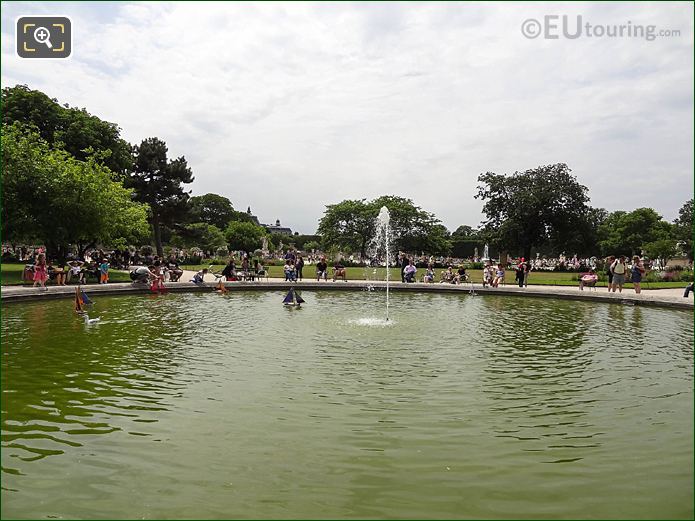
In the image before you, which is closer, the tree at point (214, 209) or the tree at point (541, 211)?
the tree at point (541, 211)

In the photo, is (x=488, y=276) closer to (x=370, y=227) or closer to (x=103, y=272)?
(x=103, y=272)

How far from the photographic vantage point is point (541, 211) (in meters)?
57.5

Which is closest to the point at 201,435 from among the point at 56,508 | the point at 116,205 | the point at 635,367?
the point at 56,508

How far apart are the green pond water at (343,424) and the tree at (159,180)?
49.3 meters

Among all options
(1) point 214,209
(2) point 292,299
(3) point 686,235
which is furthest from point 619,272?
(1) point 214,209

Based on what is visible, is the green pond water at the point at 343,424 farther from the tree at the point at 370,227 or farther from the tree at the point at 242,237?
the tree at the point at 242,237

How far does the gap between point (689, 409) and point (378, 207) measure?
2881 inches

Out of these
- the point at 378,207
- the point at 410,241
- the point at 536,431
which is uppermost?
the point at 378,207

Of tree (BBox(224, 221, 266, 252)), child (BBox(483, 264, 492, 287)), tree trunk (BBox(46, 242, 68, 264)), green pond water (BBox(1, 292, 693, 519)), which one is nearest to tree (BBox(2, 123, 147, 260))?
tree trunk (BBox(46, 242, 68, 264))

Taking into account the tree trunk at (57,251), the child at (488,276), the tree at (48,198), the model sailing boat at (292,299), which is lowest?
the model sailing boat at (292,299)

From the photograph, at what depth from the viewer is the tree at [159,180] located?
5847 centimetres

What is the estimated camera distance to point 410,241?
259 ft

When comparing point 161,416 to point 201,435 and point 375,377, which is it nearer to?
point 201,435

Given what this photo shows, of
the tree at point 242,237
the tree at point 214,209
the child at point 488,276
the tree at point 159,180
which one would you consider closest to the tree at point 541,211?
the child at point 488,276
